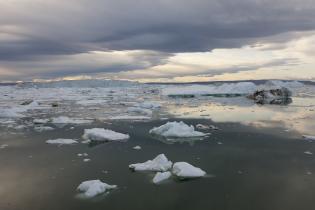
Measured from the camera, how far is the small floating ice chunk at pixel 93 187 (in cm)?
784

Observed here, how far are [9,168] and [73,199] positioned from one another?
3.52 metres

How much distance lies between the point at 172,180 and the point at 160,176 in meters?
0.32

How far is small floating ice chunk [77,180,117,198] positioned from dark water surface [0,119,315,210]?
9.7 inches

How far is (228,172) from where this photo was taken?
9.41 metres

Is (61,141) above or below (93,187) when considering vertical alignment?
below

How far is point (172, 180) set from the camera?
8.85 m

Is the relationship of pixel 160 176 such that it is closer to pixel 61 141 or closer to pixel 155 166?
pixel 155 166

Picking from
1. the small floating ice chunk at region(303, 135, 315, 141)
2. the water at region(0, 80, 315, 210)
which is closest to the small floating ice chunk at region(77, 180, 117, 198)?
the water at region(0, 80, 315, 210)

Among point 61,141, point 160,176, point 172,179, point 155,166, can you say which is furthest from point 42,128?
point 172,179

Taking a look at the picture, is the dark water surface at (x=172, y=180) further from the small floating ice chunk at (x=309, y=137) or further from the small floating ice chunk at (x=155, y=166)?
the small floating ice chunk at (x=309, y=137)

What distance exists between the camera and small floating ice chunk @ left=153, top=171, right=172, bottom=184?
872cm

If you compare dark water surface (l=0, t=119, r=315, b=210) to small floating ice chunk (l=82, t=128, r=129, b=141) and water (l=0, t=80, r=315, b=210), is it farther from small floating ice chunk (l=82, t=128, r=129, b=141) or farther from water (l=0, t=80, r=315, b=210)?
small floating ice chunk (l=82, t=128, r=129, b=141)

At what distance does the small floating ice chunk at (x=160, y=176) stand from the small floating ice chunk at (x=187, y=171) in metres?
0.25

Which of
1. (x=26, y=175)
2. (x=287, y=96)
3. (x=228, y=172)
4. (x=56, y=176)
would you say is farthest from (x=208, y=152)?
(x=287, y=96)
